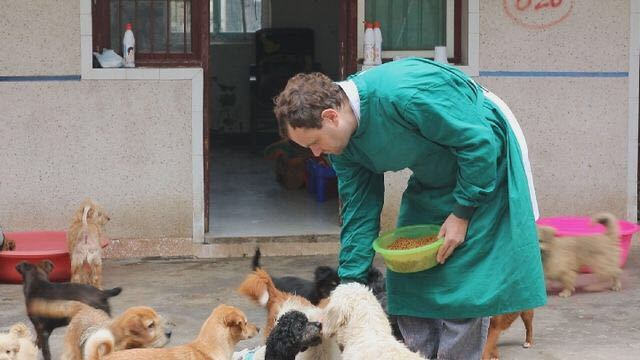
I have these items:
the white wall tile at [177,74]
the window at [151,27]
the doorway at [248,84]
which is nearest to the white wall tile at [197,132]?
the white wall tile at [177,74]

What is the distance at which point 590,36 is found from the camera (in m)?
9.99

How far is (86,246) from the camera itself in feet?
27.5

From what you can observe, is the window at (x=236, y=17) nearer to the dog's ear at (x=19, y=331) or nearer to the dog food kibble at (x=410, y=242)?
the dog's ear at (x=19, y=331)

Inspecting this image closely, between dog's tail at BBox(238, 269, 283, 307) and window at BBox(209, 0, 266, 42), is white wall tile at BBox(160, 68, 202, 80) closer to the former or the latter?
dog's tail at BBox(238, 269, 283, 307)

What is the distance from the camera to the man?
400 centimetres

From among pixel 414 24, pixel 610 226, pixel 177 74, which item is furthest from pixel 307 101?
pixel 414 24

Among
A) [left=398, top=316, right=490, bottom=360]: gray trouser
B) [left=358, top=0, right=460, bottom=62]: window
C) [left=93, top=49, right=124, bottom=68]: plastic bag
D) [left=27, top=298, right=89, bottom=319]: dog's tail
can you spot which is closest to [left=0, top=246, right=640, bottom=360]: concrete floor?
[left=27, top=298, right=89, bottom=319]: dog's tail

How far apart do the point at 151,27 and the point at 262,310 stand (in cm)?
300

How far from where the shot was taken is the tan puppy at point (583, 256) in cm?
827

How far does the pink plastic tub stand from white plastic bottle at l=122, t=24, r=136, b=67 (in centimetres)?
366

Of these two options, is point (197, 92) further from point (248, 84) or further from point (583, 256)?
point (248, 84)

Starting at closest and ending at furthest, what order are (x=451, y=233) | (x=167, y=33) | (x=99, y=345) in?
(x=451, y=233) < (x=99, y=345) < (x=167, y=33)

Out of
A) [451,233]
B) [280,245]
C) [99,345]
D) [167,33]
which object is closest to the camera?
[451,233]

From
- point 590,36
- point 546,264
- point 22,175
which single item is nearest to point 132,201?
point 22,175
